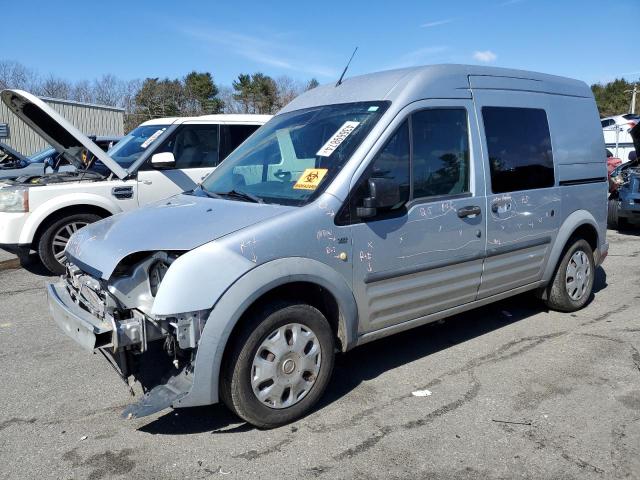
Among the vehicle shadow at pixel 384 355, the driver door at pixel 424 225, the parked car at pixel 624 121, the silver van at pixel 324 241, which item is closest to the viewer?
the silver van at pixel 324 241

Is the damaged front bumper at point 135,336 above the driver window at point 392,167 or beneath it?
beneath

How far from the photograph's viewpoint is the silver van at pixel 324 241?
10.2 ft

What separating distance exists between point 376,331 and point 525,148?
2.14 m

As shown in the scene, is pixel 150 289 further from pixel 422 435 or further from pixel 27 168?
pixel 27 168

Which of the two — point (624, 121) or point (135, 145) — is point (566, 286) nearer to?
point (135, 145)

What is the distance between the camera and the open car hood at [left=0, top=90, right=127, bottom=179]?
6309mm

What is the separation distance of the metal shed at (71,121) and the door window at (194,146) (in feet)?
58.8

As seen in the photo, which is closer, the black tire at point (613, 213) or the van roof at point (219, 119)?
the van roof at point (219, 119)

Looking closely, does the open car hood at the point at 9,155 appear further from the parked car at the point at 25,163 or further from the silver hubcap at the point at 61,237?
the silver hubcap at the point at 61,237

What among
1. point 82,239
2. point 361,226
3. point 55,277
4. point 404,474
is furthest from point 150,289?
point 55,277

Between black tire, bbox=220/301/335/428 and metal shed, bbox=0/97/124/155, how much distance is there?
22.6 metres

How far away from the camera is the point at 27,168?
36.9 feet

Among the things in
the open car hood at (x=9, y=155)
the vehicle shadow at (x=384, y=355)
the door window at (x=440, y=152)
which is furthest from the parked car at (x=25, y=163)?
the door window at (x=440, y=152)

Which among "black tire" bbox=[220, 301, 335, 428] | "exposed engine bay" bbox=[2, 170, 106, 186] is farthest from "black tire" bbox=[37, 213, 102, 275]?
"black tire" bbox=[220, 301, 335, 428]
